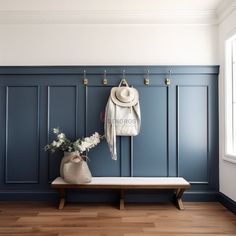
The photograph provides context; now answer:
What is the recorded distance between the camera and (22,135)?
3592 millimetres

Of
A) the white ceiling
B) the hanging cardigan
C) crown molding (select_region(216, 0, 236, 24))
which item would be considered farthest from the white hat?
crown molding (select_region(216, 0, 236, 24))

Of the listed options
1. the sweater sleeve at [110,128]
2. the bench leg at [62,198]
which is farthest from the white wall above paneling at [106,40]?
the bench leg at [62,198]

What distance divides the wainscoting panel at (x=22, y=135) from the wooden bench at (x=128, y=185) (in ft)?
1.68

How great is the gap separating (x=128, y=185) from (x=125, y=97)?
105 centimetres

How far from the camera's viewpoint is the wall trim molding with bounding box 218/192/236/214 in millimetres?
3087

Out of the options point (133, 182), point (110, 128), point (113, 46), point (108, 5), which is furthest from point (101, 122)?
point (108, 5)

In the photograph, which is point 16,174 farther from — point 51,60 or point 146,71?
point 146,71

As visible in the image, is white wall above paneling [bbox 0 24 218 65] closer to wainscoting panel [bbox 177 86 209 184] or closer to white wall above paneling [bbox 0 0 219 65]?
white wall above paneling [bbox 0 0 219 65]

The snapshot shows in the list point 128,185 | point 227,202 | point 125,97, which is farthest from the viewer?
point 125,97

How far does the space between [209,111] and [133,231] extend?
1.86m

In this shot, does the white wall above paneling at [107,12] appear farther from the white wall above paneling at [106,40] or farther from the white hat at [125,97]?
the white hat at [125,97]

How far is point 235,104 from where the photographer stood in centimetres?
332

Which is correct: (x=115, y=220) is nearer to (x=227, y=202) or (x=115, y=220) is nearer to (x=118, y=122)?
(x=118, y=122)

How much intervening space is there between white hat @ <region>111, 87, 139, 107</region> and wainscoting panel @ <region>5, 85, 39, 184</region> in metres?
1.06
